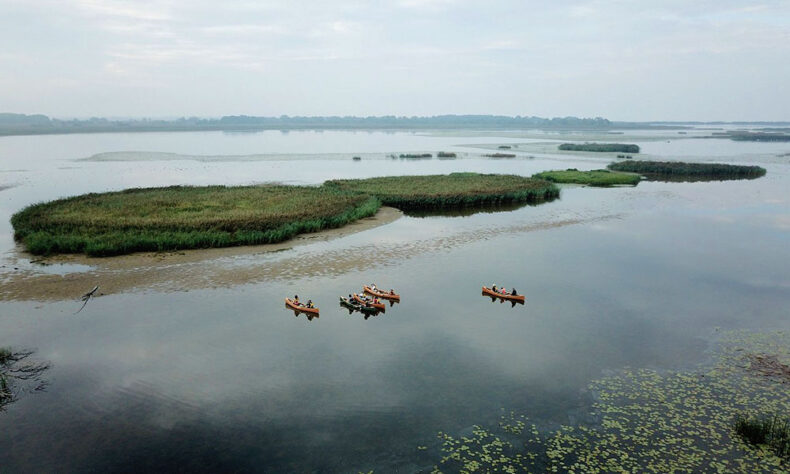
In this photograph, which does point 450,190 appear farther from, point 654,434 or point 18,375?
point 18,375

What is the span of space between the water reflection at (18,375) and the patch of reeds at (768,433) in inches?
826

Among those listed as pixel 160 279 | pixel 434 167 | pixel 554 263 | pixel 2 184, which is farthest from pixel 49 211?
pixel 434 167

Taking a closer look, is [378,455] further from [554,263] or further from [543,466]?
[554,263]

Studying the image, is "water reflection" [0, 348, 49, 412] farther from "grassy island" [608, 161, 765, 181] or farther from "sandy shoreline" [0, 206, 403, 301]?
"grassy island" [608, 161, 765, 181]

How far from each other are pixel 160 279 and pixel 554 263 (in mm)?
22060

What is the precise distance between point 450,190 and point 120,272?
111ft

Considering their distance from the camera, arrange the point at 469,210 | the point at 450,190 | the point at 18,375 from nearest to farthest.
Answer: the point at 18,375 < the point at 469,210 < the point at 450,190

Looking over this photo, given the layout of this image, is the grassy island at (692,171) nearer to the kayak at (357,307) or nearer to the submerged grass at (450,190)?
the submerged grass at (450,190)

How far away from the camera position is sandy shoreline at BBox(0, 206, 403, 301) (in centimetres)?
2467

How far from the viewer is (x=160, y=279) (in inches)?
1039

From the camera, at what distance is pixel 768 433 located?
13492 millimetres

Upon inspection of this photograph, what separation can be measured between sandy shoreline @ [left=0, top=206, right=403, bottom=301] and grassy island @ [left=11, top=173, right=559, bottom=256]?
3.05 ft

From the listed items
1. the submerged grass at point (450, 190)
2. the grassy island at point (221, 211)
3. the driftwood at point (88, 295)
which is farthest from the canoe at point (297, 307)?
the submerged grass at point (450, 190)

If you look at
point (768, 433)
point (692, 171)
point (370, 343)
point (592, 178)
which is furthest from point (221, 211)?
point (692, 171)
